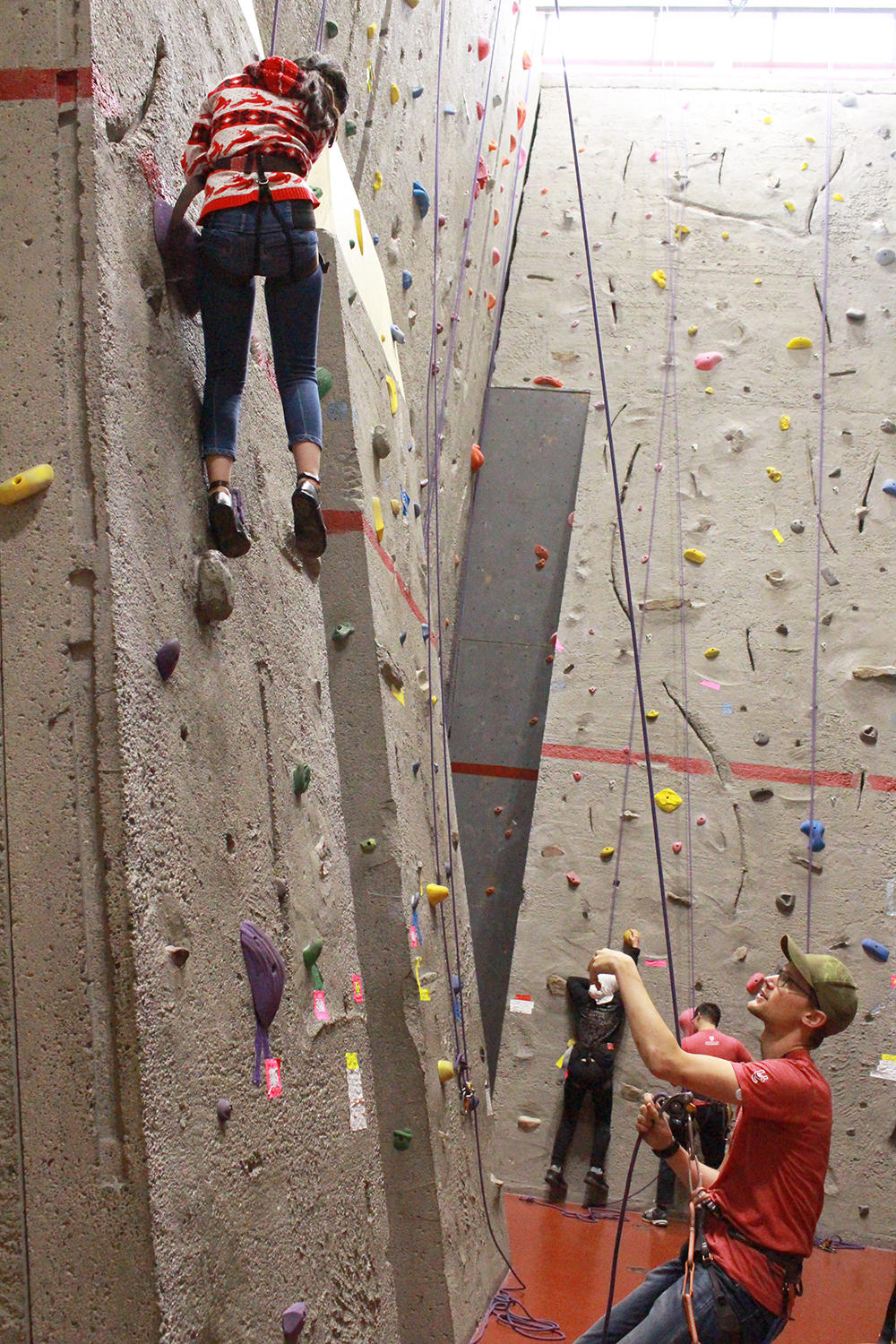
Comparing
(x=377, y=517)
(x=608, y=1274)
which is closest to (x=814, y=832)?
(x=608, y=1274)

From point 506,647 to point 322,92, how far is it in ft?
11.5

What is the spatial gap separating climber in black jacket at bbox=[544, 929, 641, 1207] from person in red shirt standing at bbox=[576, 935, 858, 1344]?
8.07ft

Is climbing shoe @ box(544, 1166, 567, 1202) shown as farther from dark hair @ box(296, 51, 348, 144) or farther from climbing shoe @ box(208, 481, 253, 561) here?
dark hair @ box(296, 51, 348, 144)

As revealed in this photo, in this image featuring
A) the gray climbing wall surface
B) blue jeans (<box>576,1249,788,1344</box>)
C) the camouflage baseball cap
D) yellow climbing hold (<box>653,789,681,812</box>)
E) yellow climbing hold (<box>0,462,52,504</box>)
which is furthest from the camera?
the gray climbing wall surface

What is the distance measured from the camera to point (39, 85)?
1644mm

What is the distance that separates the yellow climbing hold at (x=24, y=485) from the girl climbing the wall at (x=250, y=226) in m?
0.34

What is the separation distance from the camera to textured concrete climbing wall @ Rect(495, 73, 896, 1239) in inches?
173

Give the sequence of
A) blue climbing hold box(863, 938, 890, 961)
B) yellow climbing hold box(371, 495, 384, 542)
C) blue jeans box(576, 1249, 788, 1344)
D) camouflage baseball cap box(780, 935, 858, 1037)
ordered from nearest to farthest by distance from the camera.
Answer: blue jeans box(576, 1249, 788, 1344)
camouflage baseball cap box(780, 935, 858, 1037)
yellow climbing hold box(371, 495, 384, 542)
blue climbing hold box(863, 938, 890, 961)

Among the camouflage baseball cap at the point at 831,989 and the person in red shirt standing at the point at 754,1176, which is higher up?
the camouflage baseball cap at the point at 831,989

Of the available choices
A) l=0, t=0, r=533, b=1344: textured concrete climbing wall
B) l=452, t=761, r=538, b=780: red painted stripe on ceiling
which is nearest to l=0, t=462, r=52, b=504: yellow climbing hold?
l=0, t=0, r=533, b=1344: textured concrete climbing wall

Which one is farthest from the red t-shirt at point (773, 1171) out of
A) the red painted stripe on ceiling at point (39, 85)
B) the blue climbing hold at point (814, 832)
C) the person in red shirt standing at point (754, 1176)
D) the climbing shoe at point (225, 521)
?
the blue climbing hold at point (814, 832)

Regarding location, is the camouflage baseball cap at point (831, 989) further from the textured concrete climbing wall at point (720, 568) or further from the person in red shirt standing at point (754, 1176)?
the textured concrete climbing wall at point (720, 568)

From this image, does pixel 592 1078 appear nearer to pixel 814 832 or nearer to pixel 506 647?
pixel 814 832

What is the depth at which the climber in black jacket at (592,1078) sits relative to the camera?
13.7ft
